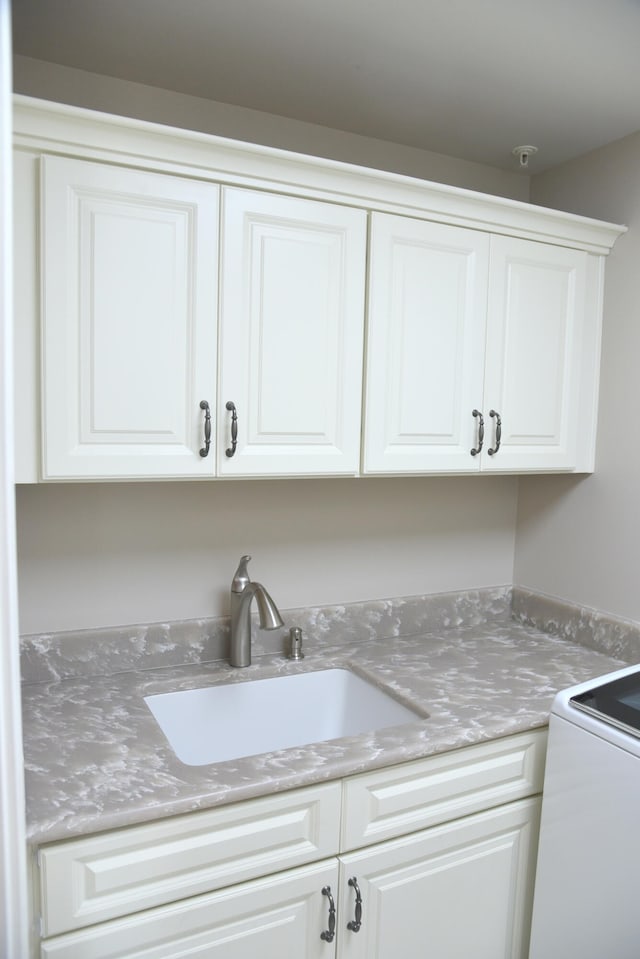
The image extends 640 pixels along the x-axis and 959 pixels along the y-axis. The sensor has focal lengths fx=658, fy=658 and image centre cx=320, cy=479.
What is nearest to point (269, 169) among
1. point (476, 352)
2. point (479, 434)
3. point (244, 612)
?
point (476, 352)

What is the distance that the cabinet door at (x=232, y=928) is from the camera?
116 centimetres

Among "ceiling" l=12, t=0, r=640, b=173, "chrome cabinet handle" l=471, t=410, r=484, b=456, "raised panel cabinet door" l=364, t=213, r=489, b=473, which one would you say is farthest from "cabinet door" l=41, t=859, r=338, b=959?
"ceiling" l=12, t=0, r=640, b=173

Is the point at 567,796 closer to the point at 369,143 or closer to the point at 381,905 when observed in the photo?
the point at 381,905

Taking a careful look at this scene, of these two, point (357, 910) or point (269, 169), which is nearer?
point (357, 910)

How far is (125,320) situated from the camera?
1384 millimetres

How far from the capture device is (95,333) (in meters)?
1.36

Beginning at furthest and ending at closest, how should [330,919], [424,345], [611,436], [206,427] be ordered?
[611,436]
[424,345]
[206,427]
[330,919]

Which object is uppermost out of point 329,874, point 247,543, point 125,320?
point 125,320

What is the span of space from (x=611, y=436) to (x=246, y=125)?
54.7 inches

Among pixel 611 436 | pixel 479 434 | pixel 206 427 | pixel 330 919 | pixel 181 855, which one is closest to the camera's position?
pixel 181 855

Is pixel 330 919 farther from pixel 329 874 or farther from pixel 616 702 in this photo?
pixel 616 702

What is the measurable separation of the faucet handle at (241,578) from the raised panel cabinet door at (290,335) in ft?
1.08

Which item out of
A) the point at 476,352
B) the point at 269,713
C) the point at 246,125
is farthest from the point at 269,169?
the point at 269,713

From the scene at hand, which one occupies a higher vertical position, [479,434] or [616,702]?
[479,434]
